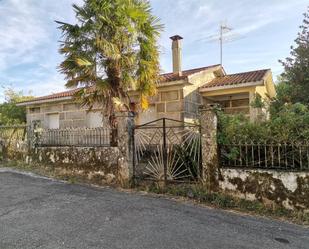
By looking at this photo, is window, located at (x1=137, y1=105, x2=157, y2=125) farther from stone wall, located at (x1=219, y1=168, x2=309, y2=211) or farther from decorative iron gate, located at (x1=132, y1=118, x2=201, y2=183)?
stone wall, located at (x1=219, y1=168, x2=309, y2=211)

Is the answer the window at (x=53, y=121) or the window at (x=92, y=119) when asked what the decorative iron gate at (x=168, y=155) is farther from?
the window at (x=53, y=121)

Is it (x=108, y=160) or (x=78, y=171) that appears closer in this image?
(x=108, y=160)

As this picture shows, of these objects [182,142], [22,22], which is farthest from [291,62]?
[22,22]

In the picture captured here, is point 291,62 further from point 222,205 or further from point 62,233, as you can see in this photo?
point 62,233

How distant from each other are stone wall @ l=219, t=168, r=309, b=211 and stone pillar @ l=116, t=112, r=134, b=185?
2750 mm

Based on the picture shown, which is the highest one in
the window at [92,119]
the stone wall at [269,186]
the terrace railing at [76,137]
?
the window at [92,119]

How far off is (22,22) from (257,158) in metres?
8.64

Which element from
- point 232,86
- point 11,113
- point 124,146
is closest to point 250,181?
point 124,146

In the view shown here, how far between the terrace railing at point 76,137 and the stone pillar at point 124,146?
1867mm

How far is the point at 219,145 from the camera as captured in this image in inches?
273

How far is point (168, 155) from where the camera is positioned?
26.0 ft

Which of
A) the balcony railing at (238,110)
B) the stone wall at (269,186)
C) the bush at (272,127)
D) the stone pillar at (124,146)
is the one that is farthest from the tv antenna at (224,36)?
the stone wall at (269,186)

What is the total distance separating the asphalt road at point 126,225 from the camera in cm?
445

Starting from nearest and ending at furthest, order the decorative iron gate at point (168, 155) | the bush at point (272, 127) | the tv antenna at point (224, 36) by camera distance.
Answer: the bush at point (272, 127), the decorative iron gate at point (168, 155), the tv antenna at point (224, 36)
